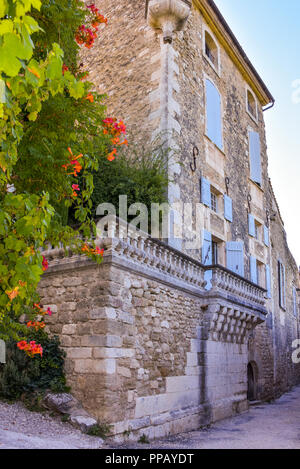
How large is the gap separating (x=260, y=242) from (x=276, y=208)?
11.3 feet

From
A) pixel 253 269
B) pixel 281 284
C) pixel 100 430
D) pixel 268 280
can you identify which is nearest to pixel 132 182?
pixel 100 430

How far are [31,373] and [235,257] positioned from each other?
763 cm

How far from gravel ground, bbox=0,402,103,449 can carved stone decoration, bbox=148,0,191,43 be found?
8739mm

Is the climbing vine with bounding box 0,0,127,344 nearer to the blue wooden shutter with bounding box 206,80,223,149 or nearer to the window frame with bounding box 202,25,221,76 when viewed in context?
the blue wooden shutter with bounding box 206,80,223,149

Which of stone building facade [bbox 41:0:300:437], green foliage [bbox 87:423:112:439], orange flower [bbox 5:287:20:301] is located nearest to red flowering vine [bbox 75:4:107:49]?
stone building facade [bbox 41:0:300:437]

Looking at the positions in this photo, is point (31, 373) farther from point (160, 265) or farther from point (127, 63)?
point (127, 63)

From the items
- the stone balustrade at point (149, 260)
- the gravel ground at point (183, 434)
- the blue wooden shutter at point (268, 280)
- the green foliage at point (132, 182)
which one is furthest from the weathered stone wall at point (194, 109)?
the gravel ground at point (183, 434)

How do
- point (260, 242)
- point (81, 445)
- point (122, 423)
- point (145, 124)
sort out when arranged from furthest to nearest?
point (260, 242)
point (145, 124)
point (122, 423)
point (81, 445)

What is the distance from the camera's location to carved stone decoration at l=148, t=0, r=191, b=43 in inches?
406

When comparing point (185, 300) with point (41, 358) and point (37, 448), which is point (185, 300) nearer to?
point (41, 358)

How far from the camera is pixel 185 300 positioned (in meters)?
8.41

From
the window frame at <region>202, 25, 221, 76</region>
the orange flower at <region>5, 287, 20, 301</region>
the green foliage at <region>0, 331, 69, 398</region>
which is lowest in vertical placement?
the green foliage at <region>0, 331, 69, 398</region>

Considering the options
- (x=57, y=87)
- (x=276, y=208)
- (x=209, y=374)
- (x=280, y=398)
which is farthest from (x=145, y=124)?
(x=280, y=398)

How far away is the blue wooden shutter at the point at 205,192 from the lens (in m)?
11.1
